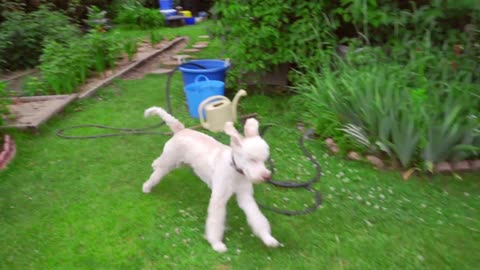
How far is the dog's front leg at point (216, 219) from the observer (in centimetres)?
222

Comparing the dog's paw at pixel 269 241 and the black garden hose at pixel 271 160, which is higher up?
the dog's paw at pixel 269 241

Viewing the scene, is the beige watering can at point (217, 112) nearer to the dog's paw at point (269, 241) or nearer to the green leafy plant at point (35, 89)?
the dog's paw at point (269, 241)

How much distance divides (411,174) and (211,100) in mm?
1980

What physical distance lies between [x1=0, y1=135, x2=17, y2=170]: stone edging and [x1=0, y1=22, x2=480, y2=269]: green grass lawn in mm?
60

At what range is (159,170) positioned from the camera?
2756mm

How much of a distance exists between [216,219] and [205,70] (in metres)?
2.62

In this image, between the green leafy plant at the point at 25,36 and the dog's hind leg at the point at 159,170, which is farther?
the green leafy plant at the point at 25,36

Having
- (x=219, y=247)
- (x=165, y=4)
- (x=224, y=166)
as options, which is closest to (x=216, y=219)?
(x=219, y=247)

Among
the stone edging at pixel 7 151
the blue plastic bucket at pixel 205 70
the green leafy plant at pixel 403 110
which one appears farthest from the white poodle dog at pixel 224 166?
the blue plastic bucket at pixel 205 70

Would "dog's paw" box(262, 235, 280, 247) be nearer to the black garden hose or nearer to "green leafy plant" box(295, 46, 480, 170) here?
the black garden hose

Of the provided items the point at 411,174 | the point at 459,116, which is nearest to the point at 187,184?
→ the point at 411,174

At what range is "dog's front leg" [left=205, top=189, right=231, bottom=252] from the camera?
2.22 meters

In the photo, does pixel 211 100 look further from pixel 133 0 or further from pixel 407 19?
pixel 133 0

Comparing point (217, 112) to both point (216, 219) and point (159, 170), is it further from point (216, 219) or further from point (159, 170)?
point (216, 219)
